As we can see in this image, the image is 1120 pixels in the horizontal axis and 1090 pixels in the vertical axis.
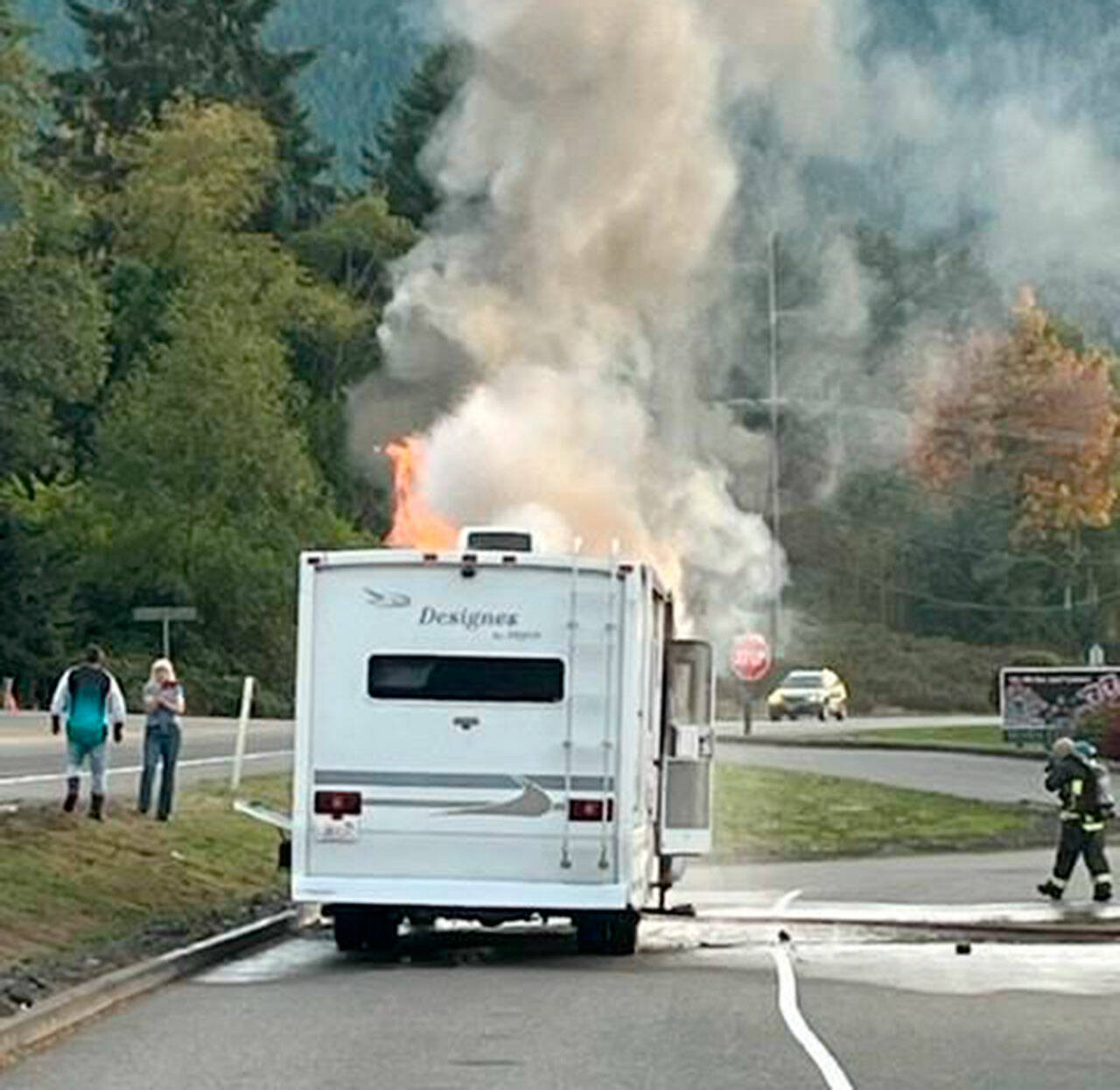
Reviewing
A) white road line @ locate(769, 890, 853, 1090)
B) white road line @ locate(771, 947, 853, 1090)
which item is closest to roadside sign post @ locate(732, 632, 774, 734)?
white road line @ locate(769, 890, 853, 1090)

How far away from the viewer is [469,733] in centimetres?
2198

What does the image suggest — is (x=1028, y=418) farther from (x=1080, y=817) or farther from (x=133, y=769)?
(x=1080, y=817)

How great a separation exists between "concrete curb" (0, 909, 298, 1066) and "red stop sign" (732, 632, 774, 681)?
32.2 meters

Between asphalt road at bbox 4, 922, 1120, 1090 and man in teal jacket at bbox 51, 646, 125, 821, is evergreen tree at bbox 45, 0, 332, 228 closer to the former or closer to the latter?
man in teal jacket at bbox 51, 646, 125, 821

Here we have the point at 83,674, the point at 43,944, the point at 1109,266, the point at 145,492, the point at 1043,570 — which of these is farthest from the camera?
the point at 1043,570

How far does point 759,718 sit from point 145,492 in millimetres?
17384

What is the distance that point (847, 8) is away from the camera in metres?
41.3

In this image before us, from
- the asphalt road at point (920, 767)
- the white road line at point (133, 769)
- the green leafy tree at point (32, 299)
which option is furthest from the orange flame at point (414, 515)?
the green leafy tree at point (32, 299)

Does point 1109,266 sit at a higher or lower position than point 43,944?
higher

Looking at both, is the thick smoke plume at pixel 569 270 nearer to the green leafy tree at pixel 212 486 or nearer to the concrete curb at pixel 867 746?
the concrete curb at pixel 867 746

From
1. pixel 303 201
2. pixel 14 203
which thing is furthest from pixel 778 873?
pixel 303 201

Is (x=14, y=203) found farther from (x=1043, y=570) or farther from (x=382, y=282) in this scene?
(x=1043, y=570)

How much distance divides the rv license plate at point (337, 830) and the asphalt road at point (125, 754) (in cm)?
1046

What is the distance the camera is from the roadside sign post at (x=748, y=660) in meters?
57.1
